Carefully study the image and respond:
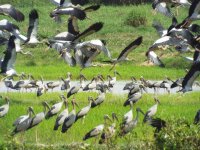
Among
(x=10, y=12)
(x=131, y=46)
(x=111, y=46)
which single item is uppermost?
(x=131, y=46)

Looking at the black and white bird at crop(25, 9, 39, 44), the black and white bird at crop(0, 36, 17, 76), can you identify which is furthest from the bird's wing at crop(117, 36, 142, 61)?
the black and white bird at crop(0, 36, 17, 76)

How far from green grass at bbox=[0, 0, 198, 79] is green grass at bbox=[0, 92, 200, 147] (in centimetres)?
382

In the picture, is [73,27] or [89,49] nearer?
[73,27]

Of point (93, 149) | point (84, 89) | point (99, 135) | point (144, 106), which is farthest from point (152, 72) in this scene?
point (93, 149)

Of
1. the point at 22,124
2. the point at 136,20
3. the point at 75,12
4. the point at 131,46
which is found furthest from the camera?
the point at 136,20

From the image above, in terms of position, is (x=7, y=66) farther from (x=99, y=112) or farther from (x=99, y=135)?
(x=99, y=135)

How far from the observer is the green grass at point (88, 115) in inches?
510

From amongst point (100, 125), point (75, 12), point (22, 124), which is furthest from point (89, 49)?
point (22, 124)

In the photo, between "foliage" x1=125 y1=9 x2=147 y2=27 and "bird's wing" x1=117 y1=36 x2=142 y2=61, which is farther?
"foliage" x1=125 y1=9 x2=147 y2=27

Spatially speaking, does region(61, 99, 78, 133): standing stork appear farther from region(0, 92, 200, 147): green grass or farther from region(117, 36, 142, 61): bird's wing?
region(117, 36, 142, 61): bird's wing

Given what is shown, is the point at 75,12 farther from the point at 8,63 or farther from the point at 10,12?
the point at 8,63

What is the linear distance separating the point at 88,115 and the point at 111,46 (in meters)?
11.9

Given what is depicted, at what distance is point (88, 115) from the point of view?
15336 mm

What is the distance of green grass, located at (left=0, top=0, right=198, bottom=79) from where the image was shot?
74.7 ft
